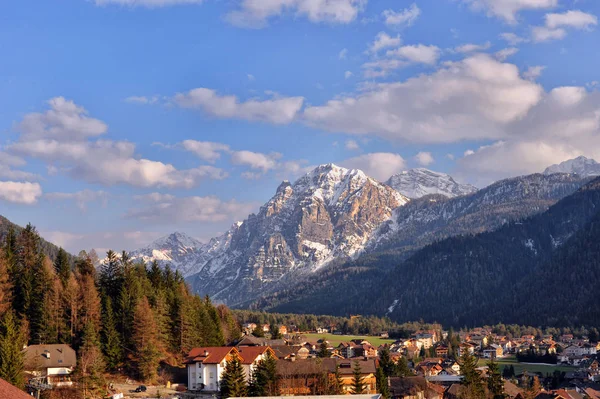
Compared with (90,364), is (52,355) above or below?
above

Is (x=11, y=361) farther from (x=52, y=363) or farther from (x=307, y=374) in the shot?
(x=307, y=374)

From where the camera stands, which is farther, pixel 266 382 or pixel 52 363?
pixel 52 363

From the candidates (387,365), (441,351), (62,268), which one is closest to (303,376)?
(387,365)


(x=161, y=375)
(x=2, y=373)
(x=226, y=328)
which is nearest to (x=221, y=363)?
(x=161, y=375)

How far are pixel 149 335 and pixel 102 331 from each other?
6.65 metres

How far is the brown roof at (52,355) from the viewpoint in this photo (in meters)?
82.2

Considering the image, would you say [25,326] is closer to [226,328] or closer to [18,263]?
[18,263]

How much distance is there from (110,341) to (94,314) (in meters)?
4.57

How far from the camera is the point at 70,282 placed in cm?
9294

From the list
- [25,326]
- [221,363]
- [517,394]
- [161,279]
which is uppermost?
[161,279]

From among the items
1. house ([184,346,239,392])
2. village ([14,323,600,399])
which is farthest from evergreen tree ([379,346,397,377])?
house ([184,346,239,392])

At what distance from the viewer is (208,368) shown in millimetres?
90625

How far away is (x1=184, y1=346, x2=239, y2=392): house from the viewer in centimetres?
9025

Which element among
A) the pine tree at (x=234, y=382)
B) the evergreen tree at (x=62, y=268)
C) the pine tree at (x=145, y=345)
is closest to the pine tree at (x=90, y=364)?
the pine tree at (x=145, y=345)
